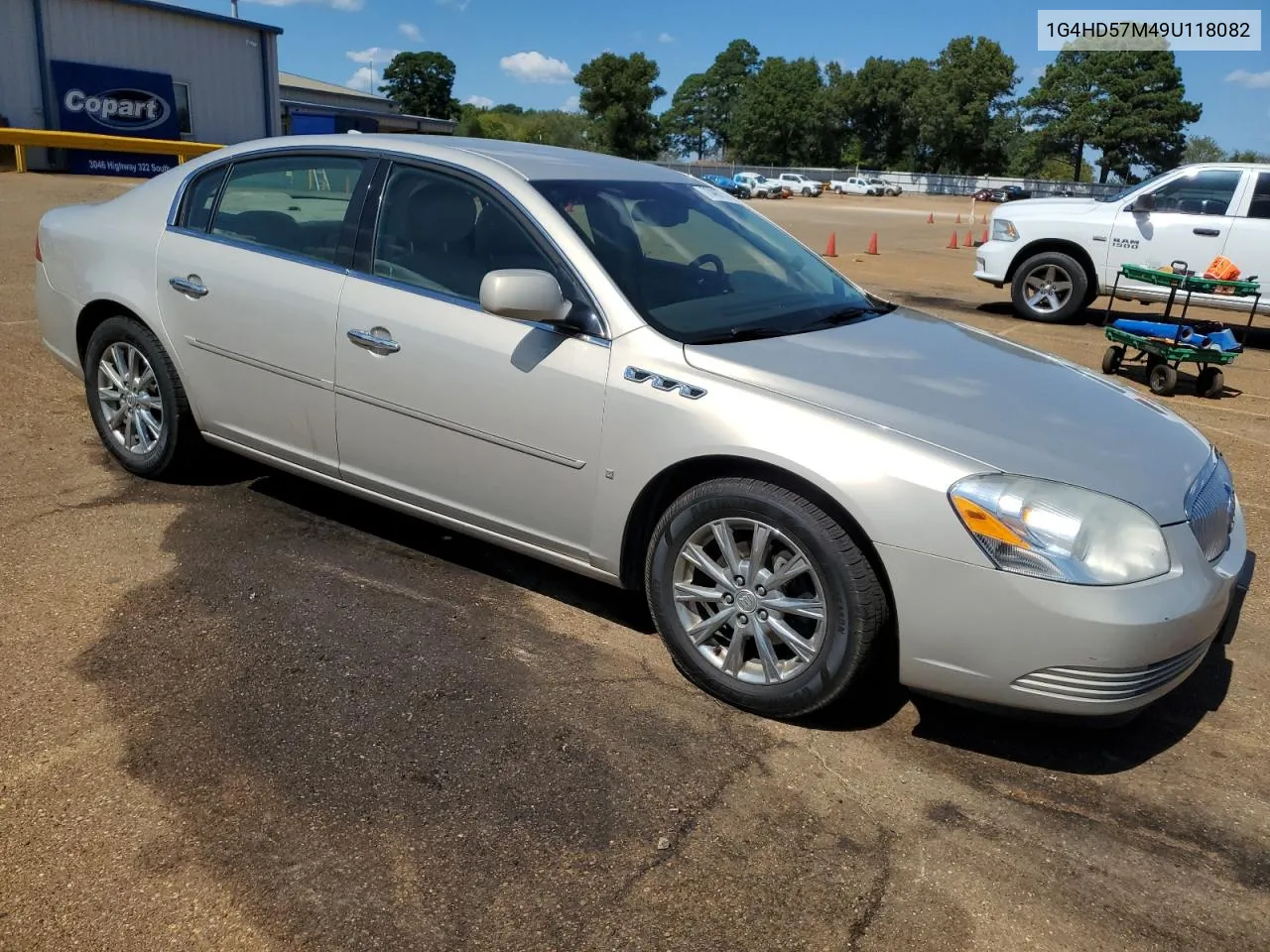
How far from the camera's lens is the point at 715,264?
13.3 ft

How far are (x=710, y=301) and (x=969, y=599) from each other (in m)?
1.47

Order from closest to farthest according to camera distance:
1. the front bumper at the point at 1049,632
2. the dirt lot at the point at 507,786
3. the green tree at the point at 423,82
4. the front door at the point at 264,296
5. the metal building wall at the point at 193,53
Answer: the dirt lot at the point at 507,786 → the front bumper at the point at 1049,632 → the front door at the point at 264,296 → the metal building wall at the point at 193,53 → the green tree at the point at 423,82

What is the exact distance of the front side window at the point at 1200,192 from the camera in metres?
10.7

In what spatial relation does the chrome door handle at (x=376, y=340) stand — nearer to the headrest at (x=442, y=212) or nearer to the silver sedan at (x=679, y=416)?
the silver sedan at (x=679, y=416)

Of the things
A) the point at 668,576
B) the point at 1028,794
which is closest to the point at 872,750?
the point at 1028,794

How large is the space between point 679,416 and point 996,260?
944cm

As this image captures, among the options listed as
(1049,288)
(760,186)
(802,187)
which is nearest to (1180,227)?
(1049,288)

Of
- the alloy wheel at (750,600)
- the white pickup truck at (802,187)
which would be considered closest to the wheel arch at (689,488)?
the alloy wheel at (750,600)

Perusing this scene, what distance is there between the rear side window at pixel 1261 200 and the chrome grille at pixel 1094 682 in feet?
31.1

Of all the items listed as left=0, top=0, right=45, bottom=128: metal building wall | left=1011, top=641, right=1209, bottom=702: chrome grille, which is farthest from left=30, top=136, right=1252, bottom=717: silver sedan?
left=0, top=0, right=45, bottom=128: metal building wall

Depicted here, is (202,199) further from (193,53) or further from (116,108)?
(193,53)

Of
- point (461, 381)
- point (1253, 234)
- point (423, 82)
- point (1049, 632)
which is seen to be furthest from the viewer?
point (423, 82)

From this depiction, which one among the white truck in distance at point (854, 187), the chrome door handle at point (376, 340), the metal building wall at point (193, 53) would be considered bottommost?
the white truck in distance at point (854, 187)

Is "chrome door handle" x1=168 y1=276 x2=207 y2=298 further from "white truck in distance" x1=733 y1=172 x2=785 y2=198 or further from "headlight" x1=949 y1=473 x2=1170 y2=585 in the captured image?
"white truck in distance" x1=733 y1=172 x2=785 y2=198
